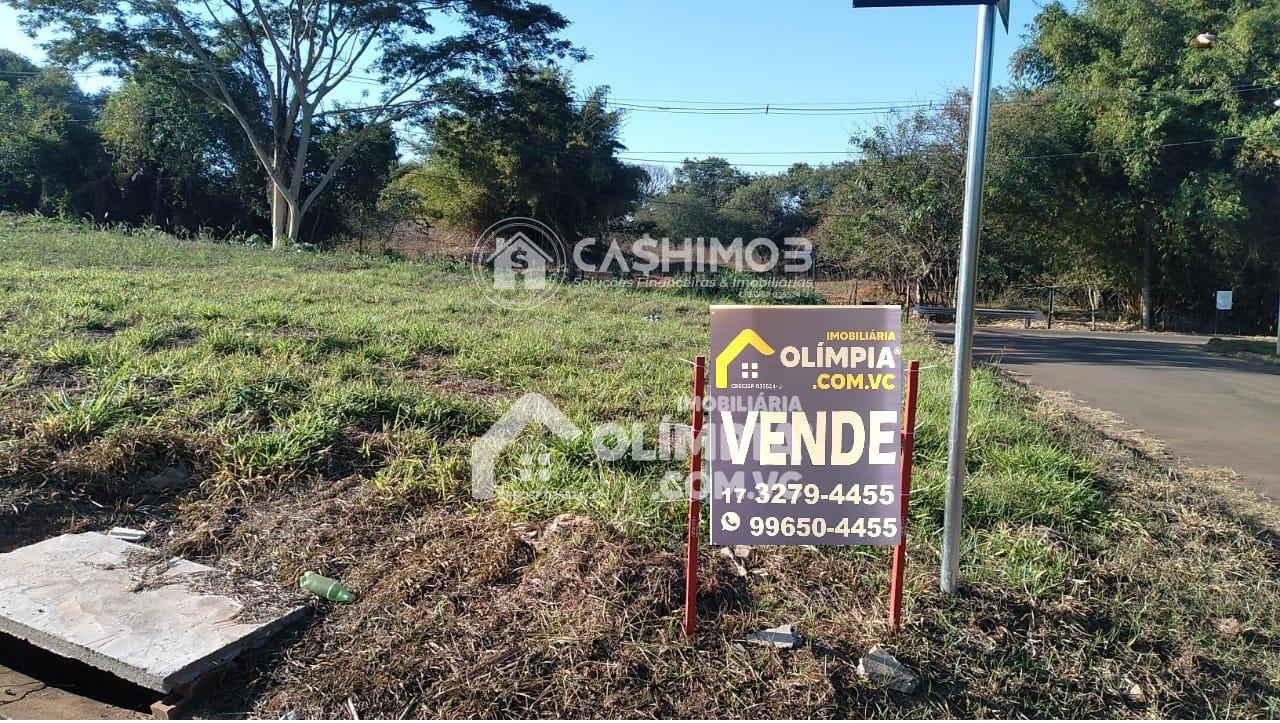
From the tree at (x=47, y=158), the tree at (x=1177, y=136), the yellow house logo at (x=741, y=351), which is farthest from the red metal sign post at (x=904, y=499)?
the tree at (x=47, y=158)

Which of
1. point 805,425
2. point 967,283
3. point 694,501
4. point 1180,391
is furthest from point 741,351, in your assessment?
point 1180,391

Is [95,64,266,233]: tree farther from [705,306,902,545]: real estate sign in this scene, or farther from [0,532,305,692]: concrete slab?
[705,306,902,545]: real estate sign

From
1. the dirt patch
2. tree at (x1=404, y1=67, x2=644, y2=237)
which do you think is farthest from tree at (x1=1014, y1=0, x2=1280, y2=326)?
the dirt patch

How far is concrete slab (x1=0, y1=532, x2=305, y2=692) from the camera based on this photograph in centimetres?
257

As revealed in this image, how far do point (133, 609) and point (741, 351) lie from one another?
2.42m

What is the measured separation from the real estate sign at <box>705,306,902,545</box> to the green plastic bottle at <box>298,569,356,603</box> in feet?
4.79

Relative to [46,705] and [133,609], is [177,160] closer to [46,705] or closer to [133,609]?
[133,609]

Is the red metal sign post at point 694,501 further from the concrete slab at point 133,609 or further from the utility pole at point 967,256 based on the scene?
the concrete slab at point 133,609

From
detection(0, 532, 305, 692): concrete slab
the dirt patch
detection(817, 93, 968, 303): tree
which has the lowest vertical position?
detection(0, 532, 305, 692): concrete slab

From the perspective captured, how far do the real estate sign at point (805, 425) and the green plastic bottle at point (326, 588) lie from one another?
1.46m

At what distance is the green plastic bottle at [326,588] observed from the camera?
2980mm

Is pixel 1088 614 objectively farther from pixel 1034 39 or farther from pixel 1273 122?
pixel 1034 39

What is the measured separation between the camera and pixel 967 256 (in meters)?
2.83

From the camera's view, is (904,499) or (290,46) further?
(290,46)
